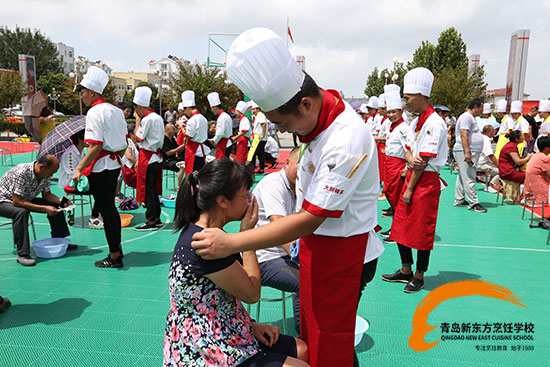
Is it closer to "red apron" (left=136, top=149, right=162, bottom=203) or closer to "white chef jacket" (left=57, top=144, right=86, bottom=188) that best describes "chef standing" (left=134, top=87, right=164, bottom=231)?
"red apron" (left=136, top=149, right=162, bottom=203)

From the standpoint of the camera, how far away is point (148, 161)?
5.95 m

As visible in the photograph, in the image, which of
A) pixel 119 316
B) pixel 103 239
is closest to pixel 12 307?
pixel 119 316

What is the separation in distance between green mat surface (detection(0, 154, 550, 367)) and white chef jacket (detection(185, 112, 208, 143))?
7.32ft

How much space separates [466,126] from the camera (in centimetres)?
739

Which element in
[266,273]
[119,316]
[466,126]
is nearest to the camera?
[266,273]

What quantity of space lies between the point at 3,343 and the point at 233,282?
219 cm

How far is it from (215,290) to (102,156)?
3.24 meters

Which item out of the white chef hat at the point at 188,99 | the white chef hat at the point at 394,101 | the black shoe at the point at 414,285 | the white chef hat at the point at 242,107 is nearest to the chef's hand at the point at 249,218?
the black shoe at the point at 414,285

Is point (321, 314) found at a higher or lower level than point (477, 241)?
higher

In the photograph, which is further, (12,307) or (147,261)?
(147,261)

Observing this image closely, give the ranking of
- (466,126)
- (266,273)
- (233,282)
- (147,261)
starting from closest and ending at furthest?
(233,282), (266,273), (147,261), (466,126)

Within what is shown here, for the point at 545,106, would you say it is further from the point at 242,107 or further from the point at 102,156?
the point at 102,156

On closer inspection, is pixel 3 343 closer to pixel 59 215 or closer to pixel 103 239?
pixel 59 215

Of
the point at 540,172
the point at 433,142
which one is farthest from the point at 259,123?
the point at 433,142
